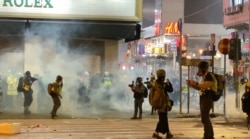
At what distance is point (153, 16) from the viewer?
6756cm

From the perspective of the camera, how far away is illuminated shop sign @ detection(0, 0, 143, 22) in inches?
732

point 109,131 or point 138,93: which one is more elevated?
point 138,93

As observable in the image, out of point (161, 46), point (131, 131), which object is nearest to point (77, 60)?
point (131, 131)

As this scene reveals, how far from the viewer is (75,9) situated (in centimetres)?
1912

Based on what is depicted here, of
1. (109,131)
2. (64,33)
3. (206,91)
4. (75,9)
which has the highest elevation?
(75,9)

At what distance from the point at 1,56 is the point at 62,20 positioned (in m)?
3.96

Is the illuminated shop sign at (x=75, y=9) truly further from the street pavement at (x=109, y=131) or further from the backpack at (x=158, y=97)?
the backpack at (x=158, y=97)

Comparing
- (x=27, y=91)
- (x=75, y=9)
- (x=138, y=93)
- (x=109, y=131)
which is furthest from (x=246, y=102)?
(x=75, y=9)

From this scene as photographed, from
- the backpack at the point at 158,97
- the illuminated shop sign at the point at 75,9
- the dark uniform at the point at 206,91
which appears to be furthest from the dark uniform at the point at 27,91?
the dark uniform at the point at 206,91

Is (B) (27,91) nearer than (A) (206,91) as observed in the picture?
No

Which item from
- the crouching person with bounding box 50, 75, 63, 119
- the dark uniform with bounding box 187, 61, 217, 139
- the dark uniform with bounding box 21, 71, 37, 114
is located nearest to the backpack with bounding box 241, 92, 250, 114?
the dark uniform with bounding box 187, 61, 217, 139

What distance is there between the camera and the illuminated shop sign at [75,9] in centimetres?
1859

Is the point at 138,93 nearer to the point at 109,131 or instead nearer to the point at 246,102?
the point at 109,131

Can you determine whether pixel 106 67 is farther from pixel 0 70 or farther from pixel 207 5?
pixel 207 5
